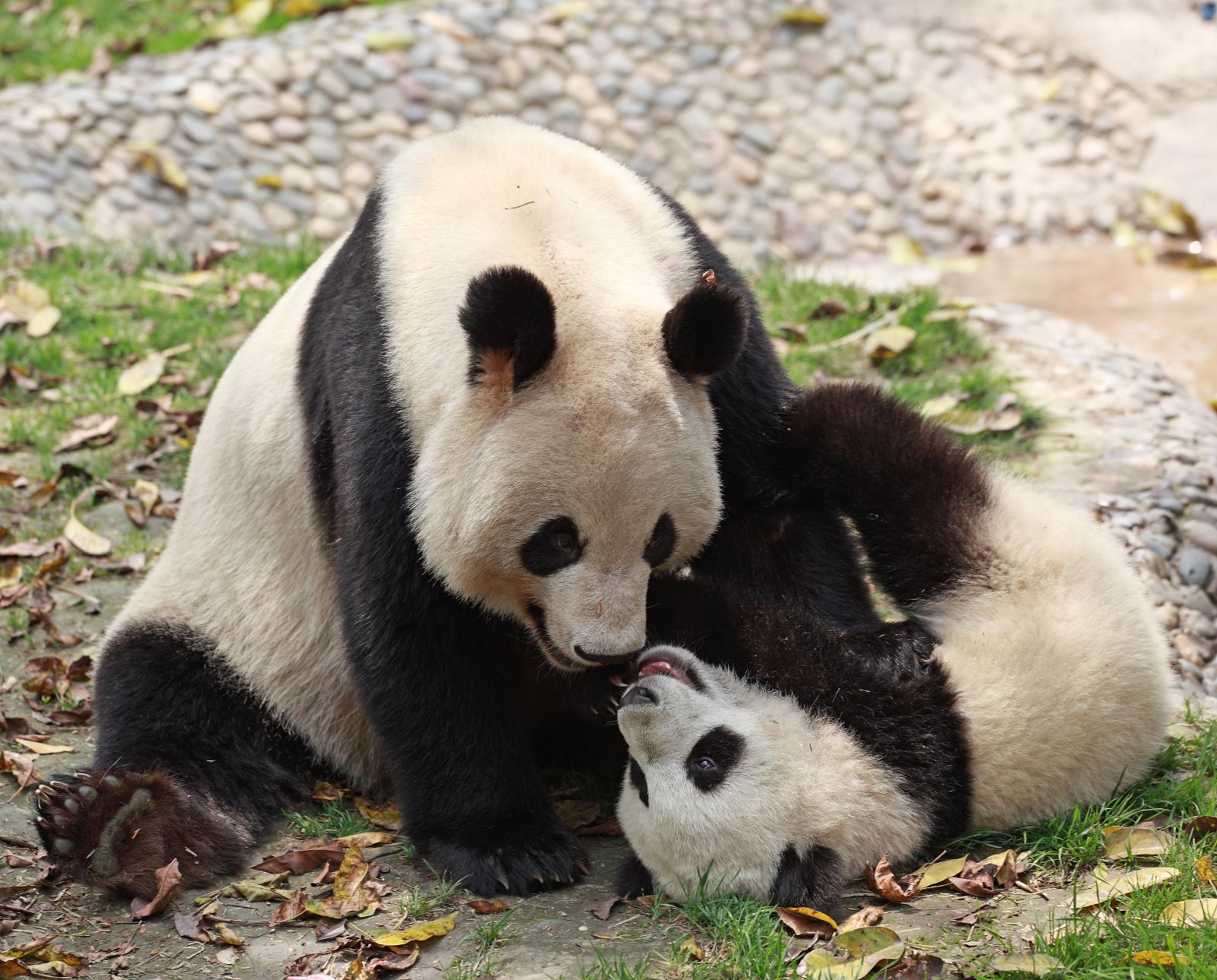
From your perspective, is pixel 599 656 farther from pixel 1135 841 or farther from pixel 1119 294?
pixel 1119 294

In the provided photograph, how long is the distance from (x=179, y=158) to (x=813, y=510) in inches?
295

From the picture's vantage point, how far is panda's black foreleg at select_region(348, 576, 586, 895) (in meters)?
3.37

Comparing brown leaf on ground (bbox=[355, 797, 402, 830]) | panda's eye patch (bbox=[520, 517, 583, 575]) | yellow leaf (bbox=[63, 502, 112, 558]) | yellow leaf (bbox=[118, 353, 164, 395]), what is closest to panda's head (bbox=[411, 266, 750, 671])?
panda's eye patch (bbox=[520, 517, 583, 575])

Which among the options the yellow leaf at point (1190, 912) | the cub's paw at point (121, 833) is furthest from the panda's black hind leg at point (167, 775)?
the yellow leaf at point (1190, 912)

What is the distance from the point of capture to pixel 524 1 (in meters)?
11.0

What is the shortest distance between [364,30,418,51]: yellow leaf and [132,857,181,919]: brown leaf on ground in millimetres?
8381

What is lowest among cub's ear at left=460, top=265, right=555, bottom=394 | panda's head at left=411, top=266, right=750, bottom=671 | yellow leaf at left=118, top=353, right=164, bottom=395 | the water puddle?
the water puddle

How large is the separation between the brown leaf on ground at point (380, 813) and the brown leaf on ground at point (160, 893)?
25.1 inches

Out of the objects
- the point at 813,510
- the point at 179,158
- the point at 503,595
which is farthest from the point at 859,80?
the point at 503,595

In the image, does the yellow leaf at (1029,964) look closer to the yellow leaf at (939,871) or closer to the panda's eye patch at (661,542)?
the yellow leaf at (939,871)

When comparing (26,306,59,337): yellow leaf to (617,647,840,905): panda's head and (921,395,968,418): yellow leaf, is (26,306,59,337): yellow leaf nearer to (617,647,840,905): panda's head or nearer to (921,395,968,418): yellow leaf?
(921,395,968,418): yellow leaf

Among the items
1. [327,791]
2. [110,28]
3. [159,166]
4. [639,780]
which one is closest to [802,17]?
[159,166]

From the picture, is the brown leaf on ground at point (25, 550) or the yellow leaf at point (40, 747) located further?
the brown leaf on ground at point (25, 550)

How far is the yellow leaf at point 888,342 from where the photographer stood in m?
6.17
